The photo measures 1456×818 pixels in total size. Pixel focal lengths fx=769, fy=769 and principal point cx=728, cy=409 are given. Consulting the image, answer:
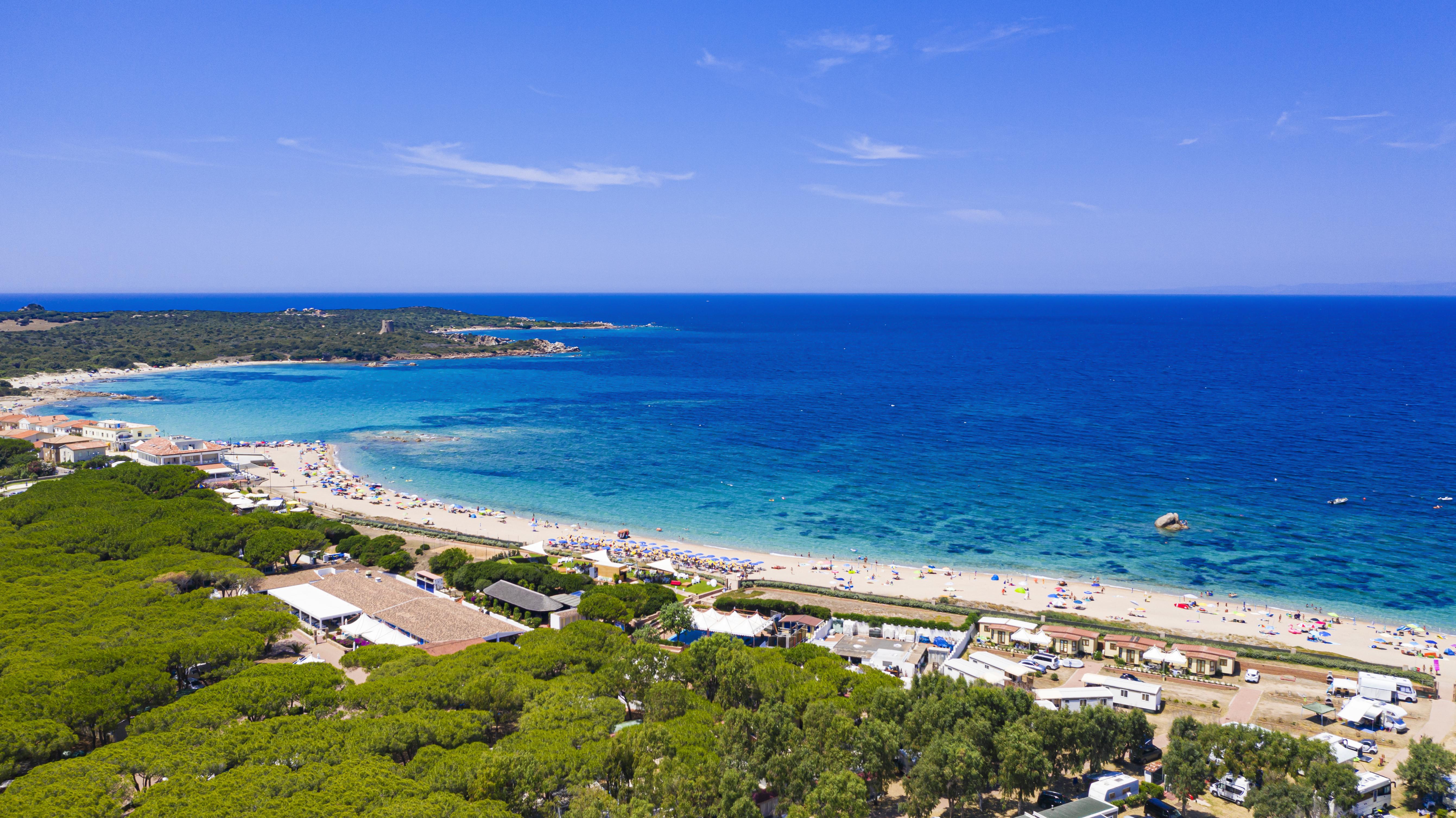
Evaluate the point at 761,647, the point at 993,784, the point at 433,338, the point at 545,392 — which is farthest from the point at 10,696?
the point at 433,338

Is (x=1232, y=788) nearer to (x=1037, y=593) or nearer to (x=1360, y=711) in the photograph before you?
(x=1360, y=711)

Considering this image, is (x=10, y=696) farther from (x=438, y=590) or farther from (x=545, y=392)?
(x=545, y=392)

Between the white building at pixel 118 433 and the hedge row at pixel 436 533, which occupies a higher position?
the white building at pixel 118 433

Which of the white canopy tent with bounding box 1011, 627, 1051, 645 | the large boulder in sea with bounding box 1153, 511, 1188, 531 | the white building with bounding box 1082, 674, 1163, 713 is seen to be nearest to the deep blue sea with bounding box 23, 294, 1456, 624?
the large boulder in sea with bounding box 1153, 511, 1188, 531

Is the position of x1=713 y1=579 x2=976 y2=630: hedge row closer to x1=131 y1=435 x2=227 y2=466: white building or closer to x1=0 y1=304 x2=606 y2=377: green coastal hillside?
x1=131 y1=435 x2=227 y2=466: white building

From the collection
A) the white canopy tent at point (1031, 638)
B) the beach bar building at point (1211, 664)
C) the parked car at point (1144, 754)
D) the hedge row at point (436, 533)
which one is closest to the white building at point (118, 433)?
the hedge row at point (436, 533)

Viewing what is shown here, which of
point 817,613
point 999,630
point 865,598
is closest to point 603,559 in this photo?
point 817,613

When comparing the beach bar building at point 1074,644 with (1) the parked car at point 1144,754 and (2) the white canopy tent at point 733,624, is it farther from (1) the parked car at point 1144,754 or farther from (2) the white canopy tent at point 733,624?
(2) the white canopy tent at point 733,624
